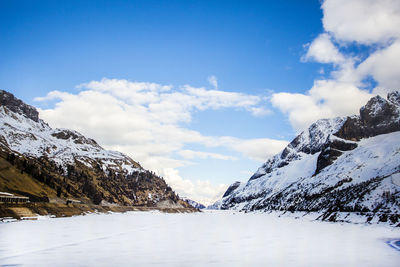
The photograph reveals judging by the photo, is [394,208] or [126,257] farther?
[394,208]

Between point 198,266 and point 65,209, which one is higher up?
point 198,266

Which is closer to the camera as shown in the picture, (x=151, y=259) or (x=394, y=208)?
(x=151, y=259)

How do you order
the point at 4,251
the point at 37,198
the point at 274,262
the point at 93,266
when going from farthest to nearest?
1. the point at 37,198
2. the point at 4,251
3. the point at 274,262
4. the point at 93,266

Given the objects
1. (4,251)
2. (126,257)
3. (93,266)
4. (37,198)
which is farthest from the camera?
(37,198)

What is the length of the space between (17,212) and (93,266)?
252 ft

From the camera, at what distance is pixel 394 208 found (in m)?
89.1

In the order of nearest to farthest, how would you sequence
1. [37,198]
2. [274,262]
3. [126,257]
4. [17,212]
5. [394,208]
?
1. [274,262]
2. [126,257]
3. [17,212]
4. [394,208]
5. [37,198]

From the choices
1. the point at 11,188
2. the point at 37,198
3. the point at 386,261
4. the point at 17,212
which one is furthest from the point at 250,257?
the point at 11,188

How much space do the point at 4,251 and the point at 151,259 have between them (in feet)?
46.7

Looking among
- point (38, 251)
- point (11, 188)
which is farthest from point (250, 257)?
point (11, 188)

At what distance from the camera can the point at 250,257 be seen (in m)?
26.5

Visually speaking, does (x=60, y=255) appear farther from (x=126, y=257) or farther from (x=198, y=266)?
(x=198, y=266)

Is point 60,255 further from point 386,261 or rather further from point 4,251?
point 386,261

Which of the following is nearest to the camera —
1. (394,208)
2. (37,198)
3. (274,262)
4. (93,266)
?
(93,266)
